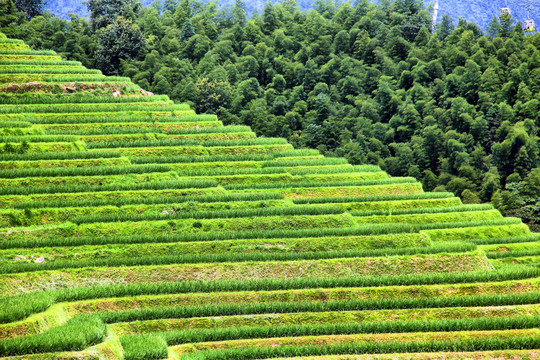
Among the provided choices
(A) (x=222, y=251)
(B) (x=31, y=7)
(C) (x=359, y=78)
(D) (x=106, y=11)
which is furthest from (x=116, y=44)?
(A) (x=222, y=251)

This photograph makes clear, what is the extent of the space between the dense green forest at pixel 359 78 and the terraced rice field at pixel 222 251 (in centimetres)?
1252

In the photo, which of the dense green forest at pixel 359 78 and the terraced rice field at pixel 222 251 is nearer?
the terraced rice field at pixel 222 251

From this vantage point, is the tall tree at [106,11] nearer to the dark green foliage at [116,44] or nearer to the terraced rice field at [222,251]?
the dark green foliage at [116,44]

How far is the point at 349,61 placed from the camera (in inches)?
1996

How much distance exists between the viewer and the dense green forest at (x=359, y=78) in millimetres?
41281

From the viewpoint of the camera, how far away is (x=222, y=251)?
19875 mm

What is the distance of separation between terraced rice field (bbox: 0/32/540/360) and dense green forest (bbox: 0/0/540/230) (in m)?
12.5

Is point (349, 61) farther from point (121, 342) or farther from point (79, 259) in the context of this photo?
point (121, 342)

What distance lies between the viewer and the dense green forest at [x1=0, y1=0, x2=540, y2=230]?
41.3 meters

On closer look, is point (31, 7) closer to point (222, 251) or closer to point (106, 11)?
point (106, 11)

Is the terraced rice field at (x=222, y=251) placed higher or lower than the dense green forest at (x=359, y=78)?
lower

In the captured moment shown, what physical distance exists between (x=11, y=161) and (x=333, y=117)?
2618 centimetres

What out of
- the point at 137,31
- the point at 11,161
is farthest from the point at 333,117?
the point at 11,161

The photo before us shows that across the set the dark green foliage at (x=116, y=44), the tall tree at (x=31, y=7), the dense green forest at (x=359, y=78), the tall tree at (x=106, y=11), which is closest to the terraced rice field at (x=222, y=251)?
the dark green foliage at (x=116, y=44)
